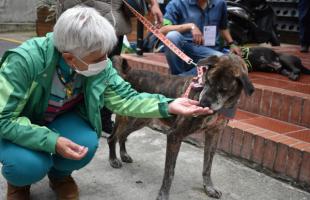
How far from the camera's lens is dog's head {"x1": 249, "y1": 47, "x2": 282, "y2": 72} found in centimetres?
523

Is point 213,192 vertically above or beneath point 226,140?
beneath

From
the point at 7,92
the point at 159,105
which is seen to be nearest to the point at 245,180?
the point at 159,105

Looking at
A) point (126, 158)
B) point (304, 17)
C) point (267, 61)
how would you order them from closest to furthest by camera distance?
point (126, 158) < point (267, 61) < point (304, 17)

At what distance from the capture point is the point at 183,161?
3.81 meters

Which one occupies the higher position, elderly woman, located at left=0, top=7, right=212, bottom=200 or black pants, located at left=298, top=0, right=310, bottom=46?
black pants, located at left=298, top=0, right=310, bottom=46

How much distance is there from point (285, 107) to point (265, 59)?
1344 millimetres

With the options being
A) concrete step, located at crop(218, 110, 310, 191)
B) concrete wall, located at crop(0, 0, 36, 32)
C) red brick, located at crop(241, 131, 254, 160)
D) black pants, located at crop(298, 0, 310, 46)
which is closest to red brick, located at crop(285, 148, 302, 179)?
concrete step, located at crop(218, 110, 310, 191)

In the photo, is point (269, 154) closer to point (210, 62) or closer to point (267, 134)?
point (267, 134)

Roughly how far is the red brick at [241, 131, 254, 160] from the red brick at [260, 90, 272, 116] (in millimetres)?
608

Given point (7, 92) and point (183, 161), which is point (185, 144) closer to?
point (183, 161)

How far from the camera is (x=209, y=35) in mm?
4465

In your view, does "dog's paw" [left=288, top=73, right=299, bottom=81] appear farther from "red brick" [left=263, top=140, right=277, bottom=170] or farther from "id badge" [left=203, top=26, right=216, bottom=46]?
"red brick" [left=263, top=140, right=277, bottom=170]

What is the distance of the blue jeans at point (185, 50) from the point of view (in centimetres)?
436

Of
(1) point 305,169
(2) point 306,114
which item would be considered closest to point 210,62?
(1) point 305,169
